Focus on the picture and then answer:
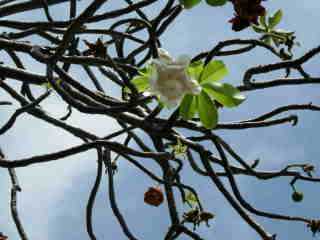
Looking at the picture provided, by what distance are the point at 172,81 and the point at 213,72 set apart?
0.11 meters

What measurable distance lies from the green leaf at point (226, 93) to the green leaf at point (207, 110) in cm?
3

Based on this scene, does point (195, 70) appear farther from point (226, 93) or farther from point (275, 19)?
point (275, 19)

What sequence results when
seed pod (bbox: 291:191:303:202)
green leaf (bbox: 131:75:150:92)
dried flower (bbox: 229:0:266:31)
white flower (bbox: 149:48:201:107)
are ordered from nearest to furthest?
1. white flower (bbox: 149:48:201:107)
2. green leaf (bbox: 131:75:150:92)
3. dried flower (bbox: 229:0:266:31)
4. seed pod (bbox: 291:191:303:202)

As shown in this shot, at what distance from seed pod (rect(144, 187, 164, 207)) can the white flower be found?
867mm

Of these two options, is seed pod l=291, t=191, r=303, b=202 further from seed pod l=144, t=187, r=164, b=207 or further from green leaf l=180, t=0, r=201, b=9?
green leaf l=180, t=0, r=201, b=9

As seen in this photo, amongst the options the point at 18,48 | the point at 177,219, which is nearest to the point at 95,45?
the point at 18,48

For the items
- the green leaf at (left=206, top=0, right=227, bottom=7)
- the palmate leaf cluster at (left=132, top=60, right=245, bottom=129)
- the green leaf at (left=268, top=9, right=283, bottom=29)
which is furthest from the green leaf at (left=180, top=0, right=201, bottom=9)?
the green leaf at (left=268, top=9, right=283, bottom=29)

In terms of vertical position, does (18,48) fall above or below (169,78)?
above

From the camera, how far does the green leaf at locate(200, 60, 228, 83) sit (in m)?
1.53

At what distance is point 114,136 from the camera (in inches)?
90.6

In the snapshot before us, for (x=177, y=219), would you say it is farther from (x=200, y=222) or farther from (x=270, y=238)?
(x=270, y=238)

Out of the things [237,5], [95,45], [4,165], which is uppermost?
[237,5]

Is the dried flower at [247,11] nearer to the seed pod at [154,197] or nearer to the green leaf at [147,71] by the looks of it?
the green leaf at [147,71]

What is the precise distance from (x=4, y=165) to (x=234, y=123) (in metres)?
0.74
